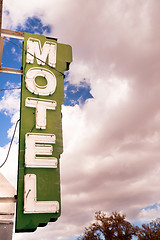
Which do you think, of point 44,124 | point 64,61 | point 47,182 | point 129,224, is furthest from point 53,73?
point 129,224

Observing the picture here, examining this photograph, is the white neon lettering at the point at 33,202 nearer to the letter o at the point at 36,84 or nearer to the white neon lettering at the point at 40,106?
the white neon lettering at the point at 40,106

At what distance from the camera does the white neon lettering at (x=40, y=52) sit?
10.2 m

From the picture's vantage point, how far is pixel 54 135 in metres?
9.01

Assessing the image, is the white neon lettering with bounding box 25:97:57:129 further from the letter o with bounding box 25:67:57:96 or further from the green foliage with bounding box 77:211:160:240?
the green foliage with bounding box 77:211:160:240

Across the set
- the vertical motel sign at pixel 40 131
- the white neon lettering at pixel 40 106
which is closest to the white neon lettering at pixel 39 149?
the vertical motel sign at pixel 40 131

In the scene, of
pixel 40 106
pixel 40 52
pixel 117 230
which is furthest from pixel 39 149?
pixel 117 230

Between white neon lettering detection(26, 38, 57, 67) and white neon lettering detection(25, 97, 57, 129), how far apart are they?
1821 mm

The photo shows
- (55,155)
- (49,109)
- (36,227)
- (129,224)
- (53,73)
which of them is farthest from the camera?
(129,224)

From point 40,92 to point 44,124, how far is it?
1440mm

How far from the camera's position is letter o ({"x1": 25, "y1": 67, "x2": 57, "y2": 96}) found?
31.5 feet

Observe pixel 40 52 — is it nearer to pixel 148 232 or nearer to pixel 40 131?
pixel 40 131

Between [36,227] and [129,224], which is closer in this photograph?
[36,227]

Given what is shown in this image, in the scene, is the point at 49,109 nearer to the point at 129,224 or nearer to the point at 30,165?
the point at 30,165

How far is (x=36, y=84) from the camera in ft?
31.9
